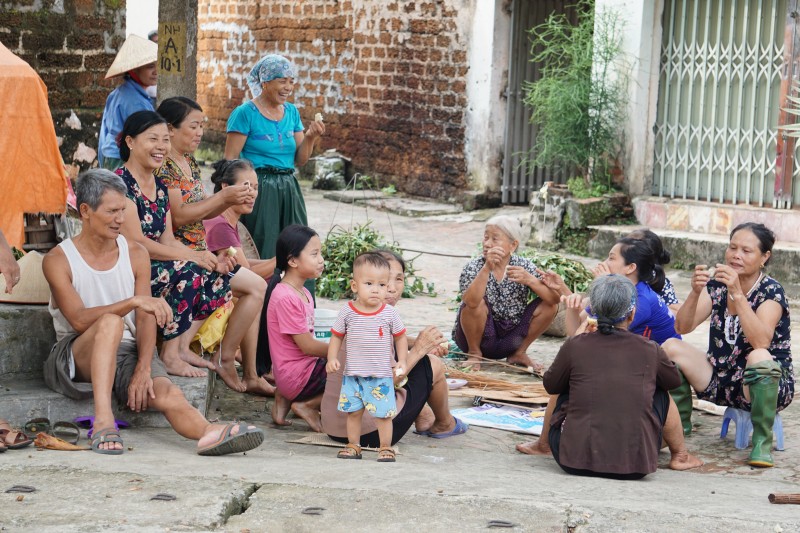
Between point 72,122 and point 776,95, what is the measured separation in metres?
6.11

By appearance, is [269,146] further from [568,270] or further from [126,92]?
[568,270]

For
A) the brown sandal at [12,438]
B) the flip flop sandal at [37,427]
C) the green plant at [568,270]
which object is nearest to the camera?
the brown sandal at [12,438]

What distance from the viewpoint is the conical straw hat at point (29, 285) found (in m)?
5.31

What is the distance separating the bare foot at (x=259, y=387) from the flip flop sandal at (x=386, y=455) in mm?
1164

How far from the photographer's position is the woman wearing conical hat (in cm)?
659

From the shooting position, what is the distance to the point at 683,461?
199 inches

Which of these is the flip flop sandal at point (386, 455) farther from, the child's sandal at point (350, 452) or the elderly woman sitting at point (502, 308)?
the elderly woman sitting at point (502, 308)

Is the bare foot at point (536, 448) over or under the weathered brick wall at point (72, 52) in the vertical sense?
under

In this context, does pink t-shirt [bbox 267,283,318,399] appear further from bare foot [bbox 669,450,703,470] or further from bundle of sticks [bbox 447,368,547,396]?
bare foot [bbox 669,450,703,470]

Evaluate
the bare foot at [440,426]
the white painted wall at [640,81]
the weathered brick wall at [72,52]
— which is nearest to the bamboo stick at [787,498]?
the bare foot at [440,426]

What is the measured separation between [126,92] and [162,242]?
4.91ft

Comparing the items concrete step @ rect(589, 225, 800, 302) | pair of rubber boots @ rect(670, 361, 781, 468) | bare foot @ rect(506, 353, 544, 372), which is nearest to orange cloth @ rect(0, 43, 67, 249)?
bare foot @ rect(506, 353, 544, 372)

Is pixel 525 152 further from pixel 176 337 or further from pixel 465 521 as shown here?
pixel 465 521

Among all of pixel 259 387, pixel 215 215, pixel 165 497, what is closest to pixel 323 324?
pixel 259 387
